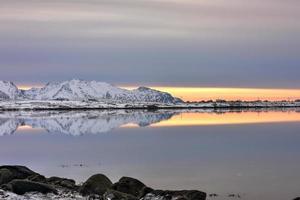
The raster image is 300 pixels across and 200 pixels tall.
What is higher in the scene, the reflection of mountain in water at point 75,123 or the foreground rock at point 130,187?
the reflection of mountain in water at point 75,123

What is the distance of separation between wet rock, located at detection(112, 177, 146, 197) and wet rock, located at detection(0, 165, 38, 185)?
5.27 meters

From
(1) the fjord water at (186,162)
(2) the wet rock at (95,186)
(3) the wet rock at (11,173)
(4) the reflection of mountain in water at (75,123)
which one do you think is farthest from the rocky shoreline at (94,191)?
(4) the reflection of mountain in water at (75,123)

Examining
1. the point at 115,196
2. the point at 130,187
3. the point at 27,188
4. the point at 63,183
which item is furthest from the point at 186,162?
the point at 27,188

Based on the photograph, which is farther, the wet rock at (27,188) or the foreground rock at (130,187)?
the foreground rock at (130,187)

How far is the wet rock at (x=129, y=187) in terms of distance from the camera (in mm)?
20752

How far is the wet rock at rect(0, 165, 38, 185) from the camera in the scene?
22.9 meters

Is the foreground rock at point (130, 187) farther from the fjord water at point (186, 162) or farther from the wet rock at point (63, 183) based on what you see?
the fjord water at point (186, 162)

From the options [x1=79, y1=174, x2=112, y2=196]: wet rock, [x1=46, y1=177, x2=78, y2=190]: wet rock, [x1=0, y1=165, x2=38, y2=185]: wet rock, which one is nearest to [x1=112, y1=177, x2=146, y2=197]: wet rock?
[x1=79, y1=174, x2=112, y2=196]: wet rock

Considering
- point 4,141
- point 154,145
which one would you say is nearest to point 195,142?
point 154,145

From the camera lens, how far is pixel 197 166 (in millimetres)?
30188

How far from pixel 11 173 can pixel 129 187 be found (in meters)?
6.10

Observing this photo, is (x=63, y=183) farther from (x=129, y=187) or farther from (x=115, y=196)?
(x=115, y=196)

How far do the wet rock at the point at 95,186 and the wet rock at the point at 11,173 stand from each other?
434 cm

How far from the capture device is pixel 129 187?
2111cm
